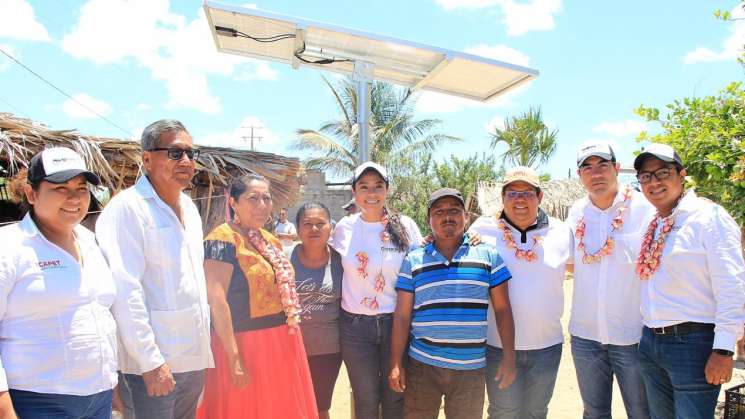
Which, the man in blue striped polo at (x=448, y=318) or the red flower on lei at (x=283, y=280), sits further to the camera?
the red flower on lei at (x=283, y=280)

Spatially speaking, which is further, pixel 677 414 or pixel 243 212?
pixel 243 212

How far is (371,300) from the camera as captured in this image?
10.9 ft

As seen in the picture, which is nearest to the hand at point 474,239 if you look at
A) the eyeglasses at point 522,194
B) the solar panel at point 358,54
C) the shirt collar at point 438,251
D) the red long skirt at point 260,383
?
the shirt collar at point 438,251

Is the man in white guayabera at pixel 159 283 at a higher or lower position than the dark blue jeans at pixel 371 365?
higher

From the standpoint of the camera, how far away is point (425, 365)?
3.13 meters

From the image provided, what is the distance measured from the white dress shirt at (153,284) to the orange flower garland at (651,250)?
7.76 ft

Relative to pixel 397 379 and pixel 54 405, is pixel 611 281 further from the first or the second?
pixel 54 405

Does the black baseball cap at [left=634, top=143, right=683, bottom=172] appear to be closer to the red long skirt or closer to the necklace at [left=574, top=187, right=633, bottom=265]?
the necklace at [left=574, top=187, right=633, bottom=265]

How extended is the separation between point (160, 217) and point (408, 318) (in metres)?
1.54

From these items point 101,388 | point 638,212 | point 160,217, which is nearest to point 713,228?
point 638,212

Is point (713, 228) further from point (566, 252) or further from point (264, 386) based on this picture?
point (264, 386)

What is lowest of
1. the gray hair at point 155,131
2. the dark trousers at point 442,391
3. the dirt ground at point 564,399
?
the dirt ground at point 564,399

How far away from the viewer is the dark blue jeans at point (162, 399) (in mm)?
2516

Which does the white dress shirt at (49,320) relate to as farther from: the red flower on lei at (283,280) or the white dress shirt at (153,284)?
the red flower on lei at (283,280)
